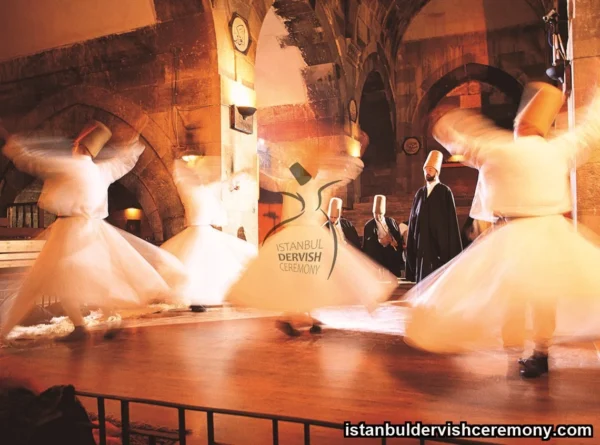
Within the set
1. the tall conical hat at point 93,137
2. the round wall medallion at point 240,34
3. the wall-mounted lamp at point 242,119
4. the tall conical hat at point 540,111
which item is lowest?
the tall conical hat at point 540,111

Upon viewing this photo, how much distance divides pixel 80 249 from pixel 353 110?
9164mm

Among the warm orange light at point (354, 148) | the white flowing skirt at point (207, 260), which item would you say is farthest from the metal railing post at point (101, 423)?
the warm orange light at point (354, 148)

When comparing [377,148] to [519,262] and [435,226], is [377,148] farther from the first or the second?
[519,262]

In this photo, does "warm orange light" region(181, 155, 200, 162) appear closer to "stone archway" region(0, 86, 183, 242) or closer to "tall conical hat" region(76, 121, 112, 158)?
"stone archway" region(0, 86, 183, 242)

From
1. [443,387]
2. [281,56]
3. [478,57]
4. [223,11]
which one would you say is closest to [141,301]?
[443,387]

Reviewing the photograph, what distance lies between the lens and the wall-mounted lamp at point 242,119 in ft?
27.4

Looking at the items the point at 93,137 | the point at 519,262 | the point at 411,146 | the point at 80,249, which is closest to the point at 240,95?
the point at 93,137

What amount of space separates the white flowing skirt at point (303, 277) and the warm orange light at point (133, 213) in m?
9.32

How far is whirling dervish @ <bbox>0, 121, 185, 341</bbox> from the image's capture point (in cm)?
426

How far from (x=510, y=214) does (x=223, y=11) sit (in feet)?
21.9

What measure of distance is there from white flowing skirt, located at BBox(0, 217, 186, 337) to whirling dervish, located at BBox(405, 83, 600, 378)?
2504mm

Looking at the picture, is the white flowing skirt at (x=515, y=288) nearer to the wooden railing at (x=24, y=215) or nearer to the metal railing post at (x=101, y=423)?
the metal railing post at (x=101, y=423)

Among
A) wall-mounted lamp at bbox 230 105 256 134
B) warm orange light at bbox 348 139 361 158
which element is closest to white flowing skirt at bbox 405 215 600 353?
wall-mounted lamp at bbox 230 105 256 134

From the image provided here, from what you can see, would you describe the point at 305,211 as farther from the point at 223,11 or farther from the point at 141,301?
the point at 223,11
